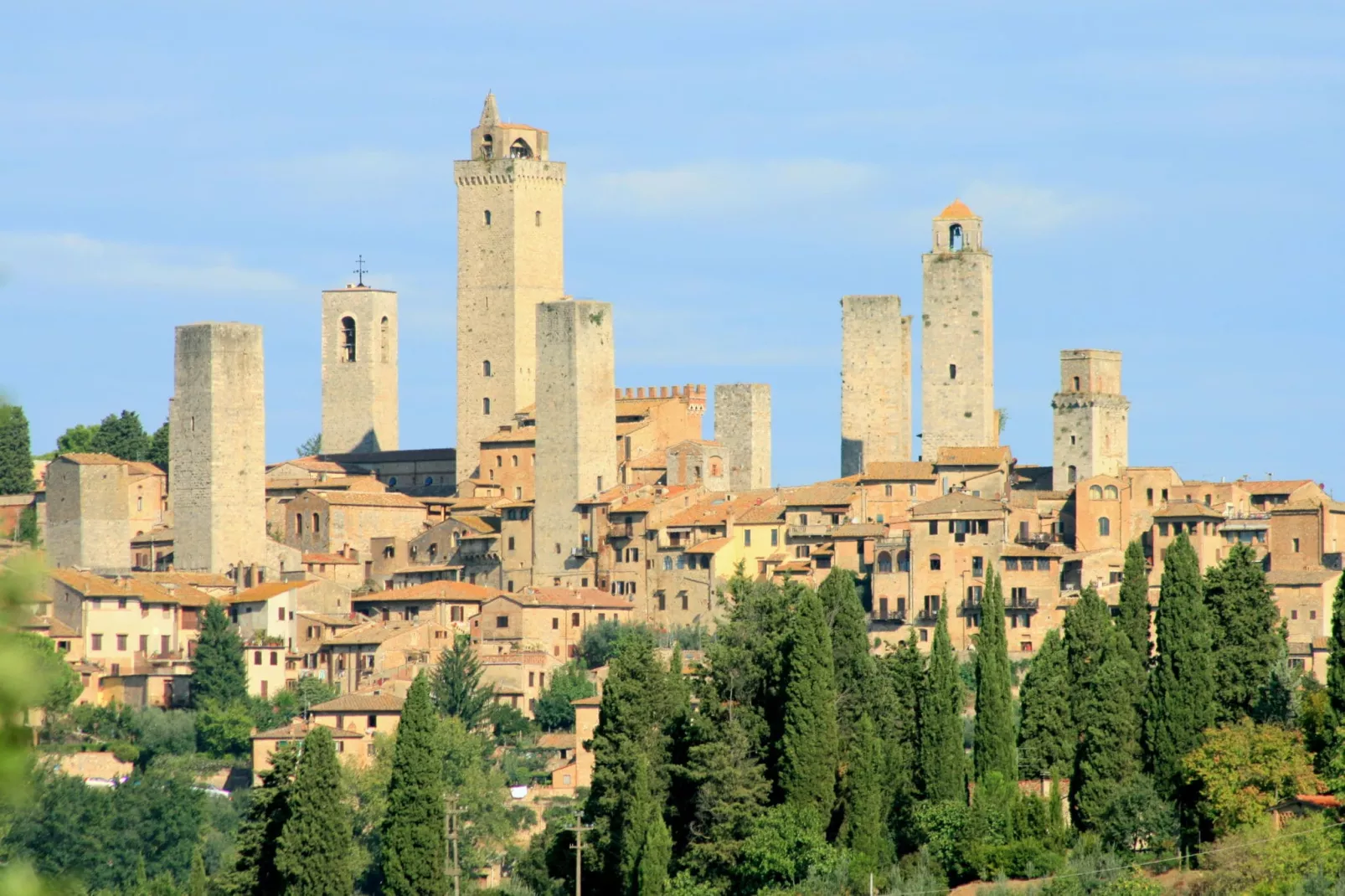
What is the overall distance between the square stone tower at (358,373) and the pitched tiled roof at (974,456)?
21.4 meters

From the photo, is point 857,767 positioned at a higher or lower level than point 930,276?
lower

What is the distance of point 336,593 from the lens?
6219cm

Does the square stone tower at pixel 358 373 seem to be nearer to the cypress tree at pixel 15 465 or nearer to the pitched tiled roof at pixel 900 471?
the cypress tree at pixel 15 465

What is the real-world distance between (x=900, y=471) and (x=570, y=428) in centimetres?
942

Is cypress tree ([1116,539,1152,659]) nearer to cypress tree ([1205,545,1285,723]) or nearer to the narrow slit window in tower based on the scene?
cypress tree ([1205,545,1285,723])

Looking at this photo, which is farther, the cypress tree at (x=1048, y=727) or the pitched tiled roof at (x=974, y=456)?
the pitched tiled roof at (x=974, y=456)

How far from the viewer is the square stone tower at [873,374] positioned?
63.7 metres

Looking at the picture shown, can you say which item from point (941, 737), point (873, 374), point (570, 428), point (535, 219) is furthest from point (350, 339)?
point (941, 737)

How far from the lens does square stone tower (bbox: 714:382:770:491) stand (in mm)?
65812

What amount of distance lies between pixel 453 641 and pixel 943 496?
42.8 feet

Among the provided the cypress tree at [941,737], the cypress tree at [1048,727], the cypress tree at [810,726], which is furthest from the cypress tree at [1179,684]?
the cypress tree at [810,726]

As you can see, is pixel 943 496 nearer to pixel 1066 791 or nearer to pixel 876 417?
pixel 876 417

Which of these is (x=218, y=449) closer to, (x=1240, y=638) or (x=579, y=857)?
(x=579, y=857)

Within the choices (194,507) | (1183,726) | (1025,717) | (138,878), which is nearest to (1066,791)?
(1025,717)
